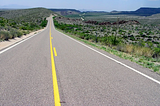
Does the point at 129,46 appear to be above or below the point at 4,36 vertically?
below

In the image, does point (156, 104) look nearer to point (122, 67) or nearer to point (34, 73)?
point (122, 67)

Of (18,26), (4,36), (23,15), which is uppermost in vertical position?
(23,15)

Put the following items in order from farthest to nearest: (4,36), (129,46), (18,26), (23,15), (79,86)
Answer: (23,15)
(18,26)
(4,36)
(129,46)
(79,86)

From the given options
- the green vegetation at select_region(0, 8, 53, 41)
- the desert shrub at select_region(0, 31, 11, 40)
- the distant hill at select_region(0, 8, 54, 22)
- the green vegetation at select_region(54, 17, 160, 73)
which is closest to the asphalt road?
the green vegetation at select_region(54, 17, 160, 73)

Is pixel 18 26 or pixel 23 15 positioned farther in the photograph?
pixel 23 15

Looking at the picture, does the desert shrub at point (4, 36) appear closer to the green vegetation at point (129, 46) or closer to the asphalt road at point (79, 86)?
the green vegetation at point (129, 46)

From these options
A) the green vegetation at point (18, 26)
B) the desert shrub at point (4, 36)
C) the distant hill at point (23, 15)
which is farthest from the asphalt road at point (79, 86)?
the distant hill at point (23, 15)

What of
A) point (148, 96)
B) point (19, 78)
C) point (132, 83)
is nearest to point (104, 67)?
point (132, 83)

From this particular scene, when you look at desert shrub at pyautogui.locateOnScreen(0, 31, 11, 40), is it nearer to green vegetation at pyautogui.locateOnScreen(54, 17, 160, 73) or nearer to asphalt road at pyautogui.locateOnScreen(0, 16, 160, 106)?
green vegetation at pyautogui.locateOnScreen(54, 17, 160, 73)

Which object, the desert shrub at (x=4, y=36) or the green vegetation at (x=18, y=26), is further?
the green vegetation at (x=18, y=26)

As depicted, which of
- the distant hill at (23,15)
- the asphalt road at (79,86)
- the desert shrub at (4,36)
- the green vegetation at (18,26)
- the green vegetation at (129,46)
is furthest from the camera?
the distant hill at (23,15)

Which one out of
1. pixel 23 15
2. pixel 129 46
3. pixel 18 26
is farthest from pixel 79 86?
pixel 23 15

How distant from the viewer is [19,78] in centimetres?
588

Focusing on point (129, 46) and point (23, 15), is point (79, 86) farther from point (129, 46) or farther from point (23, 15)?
point (23, 15)
